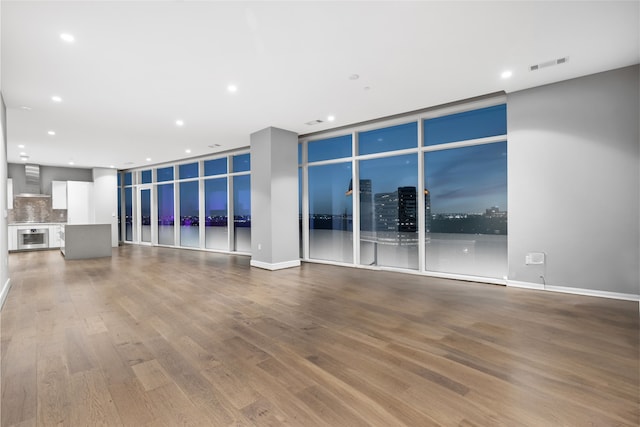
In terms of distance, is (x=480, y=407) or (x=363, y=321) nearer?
(x=480, y=407)

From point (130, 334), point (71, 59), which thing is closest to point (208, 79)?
point (71, 59)

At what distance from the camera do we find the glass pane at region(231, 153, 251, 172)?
8407 mm

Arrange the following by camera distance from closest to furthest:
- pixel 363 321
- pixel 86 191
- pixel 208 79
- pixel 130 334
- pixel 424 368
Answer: pixel 424 368, pixel 130 334, pixel 363 321, pixel 208 79, pixel 86 191

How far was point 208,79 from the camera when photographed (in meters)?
3.94

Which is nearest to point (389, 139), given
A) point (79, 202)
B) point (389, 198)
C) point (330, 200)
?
point (389, 198)

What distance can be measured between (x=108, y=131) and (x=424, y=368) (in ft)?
23.7

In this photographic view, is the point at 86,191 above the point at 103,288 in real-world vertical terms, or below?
above

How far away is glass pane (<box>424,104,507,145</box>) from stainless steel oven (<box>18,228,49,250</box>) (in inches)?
458

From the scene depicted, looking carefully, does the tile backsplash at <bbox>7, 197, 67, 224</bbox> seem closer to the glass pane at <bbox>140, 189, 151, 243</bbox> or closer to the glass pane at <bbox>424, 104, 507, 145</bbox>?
the glass pane at <bbox>140, 189, 151, 243</bbox>

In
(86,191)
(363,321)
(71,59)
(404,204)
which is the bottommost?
(363,321)

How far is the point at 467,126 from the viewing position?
5074 mm

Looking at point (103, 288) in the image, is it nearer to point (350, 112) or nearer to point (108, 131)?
point (108, 131)

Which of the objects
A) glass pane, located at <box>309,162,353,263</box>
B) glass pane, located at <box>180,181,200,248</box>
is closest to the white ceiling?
glass pane, located at <box>309,162,353,263</box>

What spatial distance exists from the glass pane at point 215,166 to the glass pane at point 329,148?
10.6 feet
